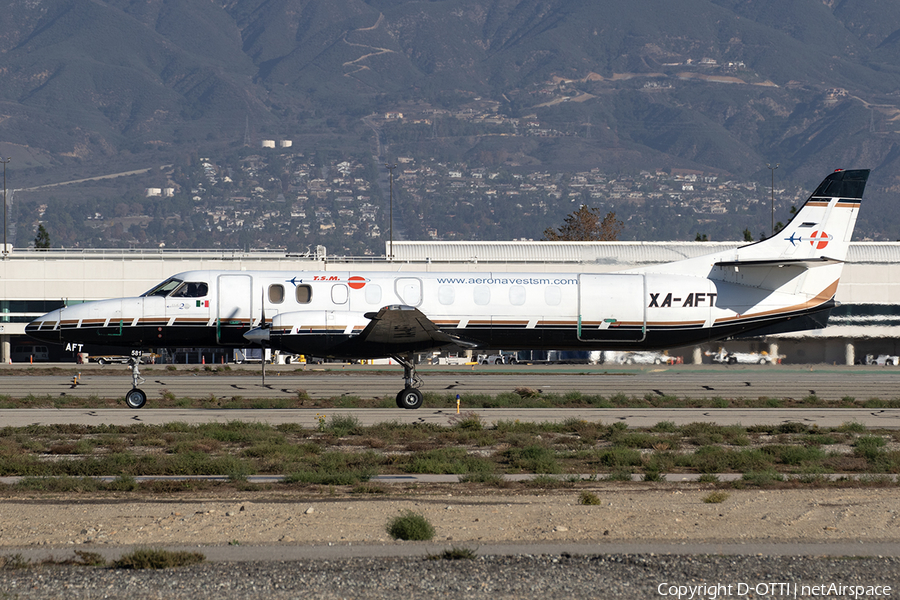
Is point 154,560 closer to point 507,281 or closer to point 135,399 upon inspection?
point 135,399

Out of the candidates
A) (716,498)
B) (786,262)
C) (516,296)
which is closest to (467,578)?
(716,498)

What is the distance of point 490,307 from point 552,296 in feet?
6.40

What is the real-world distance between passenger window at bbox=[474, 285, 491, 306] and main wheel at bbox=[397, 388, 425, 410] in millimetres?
3346

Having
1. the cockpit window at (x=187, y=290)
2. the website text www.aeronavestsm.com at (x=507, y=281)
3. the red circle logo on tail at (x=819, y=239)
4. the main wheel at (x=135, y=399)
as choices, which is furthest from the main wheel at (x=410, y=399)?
the red circle logo on tail at (x=819, y=239)

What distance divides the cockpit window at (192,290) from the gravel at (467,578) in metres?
17.9

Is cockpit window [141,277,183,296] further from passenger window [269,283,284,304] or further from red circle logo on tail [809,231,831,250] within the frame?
red circle logo on tail [809,231,831,250]

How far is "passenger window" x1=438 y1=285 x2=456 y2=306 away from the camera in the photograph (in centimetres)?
2852

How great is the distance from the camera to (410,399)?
28.3 metres

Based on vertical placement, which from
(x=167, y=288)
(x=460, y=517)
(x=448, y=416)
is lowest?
(x=460, y=517)

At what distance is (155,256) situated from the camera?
74.4 meters

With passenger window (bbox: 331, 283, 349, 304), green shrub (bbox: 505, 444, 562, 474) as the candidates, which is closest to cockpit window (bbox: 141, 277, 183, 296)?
passenger window (bbox: 331, 283, 349, 304)

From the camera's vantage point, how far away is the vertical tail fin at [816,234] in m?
30.1

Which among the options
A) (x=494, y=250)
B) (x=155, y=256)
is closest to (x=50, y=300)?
(x=155, y=256)

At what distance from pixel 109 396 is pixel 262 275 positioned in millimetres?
8775
